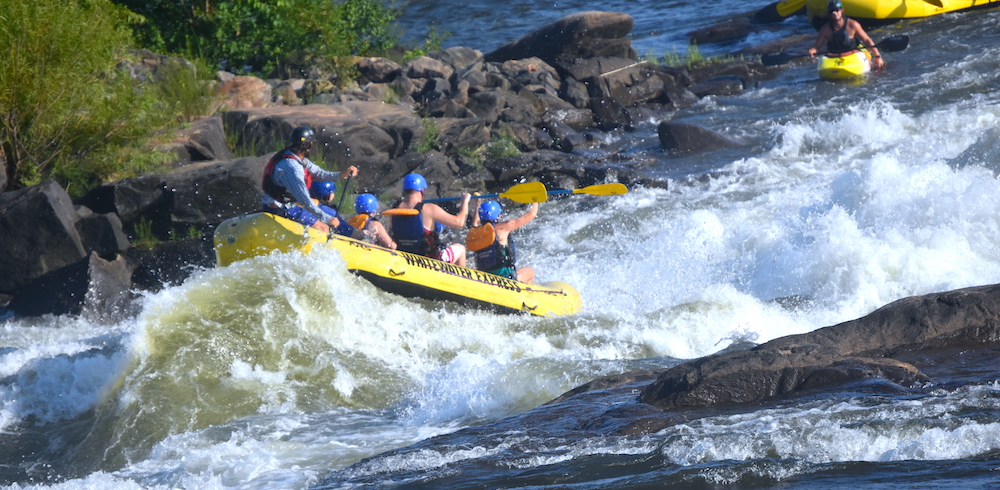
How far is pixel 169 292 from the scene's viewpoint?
21.8 feet

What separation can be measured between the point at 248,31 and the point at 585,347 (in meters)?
9.19

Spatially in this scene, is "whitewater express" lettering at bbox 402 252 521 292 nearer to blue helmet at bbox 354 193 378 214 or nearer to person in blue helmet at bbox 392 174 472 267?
person in blue helmet at bbox 392 174 472 267

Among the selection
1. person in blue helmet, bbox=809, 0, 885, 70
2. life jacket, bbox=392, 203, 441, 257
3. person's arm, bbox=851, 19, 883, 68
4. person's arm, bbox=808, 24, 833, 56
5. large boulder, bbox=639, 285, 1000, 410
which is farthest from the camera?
person's arm, bbox=808, 24, 833, 56

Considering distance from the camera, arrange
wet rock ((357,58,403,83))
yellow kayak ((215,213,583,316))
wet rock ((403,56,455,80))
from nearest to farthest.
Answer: yellow kayak ((215,213,583,316)) < wet rock ((357,58,403,83)) < wet rock ((403,56,455,80))

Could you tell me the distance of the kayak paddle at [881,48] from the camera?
16391 mm

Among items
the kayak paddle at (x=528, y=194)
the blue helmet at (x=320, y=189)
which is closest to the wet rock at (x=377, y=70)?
the kayak paddle at (x=528, y=194)

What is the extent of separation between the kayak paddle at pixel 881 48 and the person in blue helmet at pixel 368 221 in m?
11.0

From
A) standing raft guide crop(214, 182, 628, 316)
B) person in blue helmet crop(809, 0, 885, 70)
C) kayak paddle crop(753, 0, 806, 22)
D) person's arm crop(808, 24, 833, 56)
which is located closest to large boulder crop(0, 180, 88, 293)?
standing raft guide crop(214, 182, 628, 316)

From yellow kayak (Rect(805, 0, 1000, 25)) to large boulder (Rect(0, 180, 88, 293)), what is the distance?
48.5ft

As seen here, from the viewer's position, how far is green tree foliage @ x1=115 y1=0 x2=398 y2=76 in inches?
541

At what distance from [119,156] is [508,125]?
5.30m

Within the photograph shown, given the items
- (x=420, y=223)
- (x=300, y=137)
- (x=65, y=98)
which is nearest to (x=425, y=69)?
(x=65, y=98)

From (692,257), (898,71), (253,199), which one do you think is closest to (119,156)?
(253,199)

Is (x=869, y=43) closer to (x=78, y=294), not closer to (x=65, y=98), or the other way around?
(x=65, y=98)
